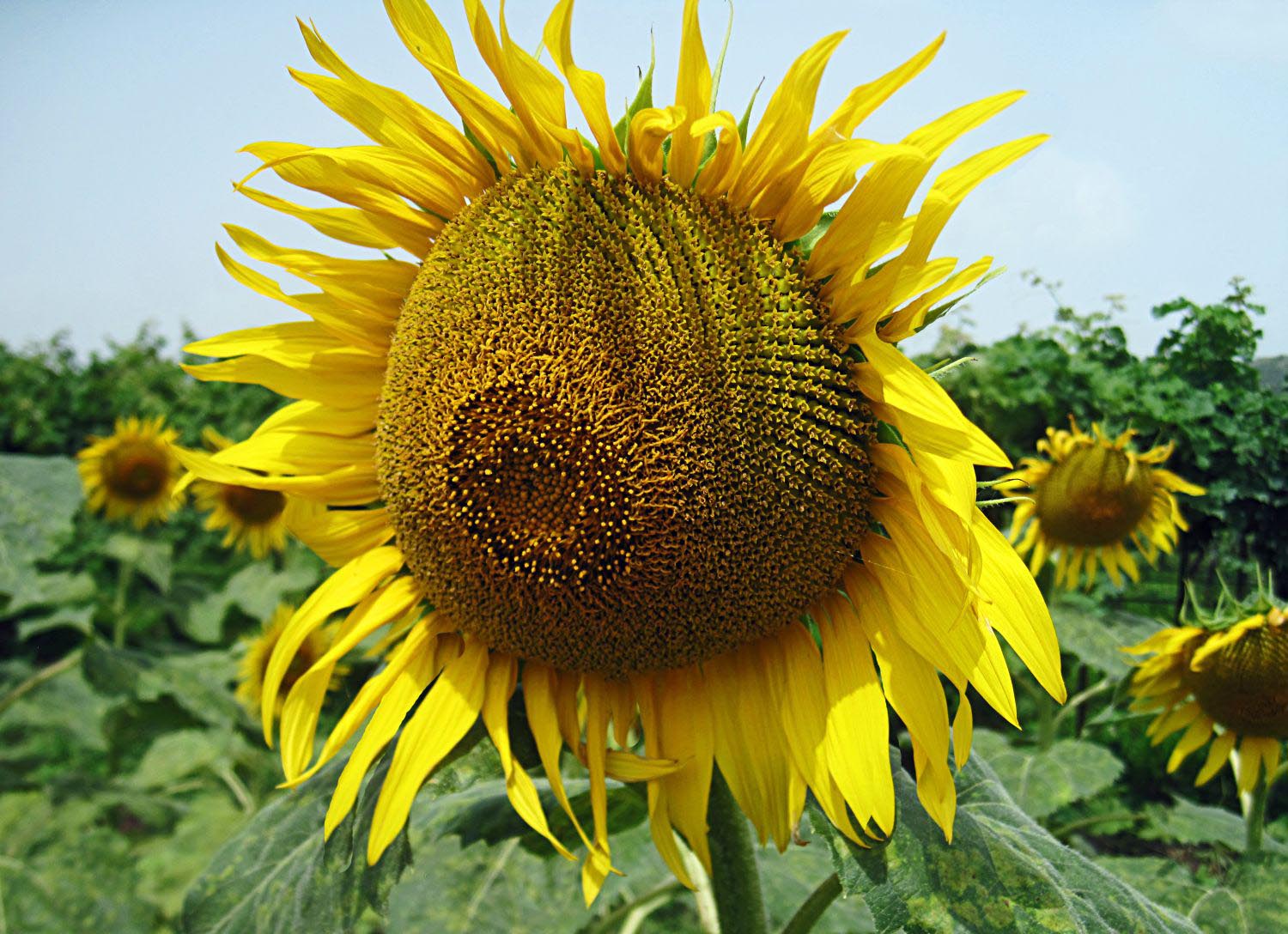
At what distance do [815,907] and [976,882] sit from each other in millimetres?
412

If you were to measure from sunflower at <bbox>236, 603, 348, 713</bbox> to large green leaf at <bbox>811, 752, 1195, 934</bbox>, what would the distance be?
121 inches

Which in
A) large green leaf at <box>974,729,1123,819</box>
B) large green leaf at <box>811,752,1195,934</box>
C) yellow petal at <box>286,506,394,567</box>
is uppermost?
yellow petal at <box>286,506,394,567</box>

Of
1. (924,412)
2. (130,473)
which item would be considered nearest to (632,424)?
(924,412)

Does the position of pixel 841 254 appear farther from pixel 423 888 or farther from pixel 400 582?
pixel 423 888

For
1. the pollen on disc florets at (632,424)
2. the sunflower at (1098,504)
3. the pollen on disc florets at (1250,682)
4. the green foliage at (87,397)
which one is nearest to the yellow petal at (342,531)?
the pollen on disc florets at (632,424)

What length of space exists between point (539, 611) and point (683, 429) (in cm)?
33

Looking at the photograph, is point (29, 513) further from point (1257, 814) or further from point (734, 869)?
point (1257, 814)

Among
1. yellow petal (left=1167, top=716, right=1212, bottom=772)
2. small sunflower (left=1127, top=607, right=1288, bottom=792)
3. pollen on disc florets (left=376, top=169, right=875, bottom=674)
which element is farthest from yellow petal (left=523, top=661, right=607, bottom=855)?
yellow petal (left=1167, top=716, right=1212, bottom=772)

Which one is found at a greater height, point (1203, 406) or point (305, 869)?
point (1203, 406)

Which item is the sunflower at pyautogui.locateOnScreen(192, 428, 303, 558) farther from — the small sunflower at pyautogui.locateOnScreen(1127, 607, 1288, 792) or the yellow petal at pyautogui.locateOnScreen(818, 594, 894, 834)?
the yellow petal at pyautogui.locateOnScreen(818, 594, 894, 834)

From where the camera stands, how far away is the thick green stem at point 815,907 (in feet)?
4.73

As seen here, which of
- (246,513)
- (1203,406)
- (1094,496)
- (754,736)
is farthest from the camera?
(246,513)

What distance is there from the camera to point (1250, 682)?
94.9 inches

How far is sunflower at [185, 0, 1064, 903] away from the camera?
1155mm
